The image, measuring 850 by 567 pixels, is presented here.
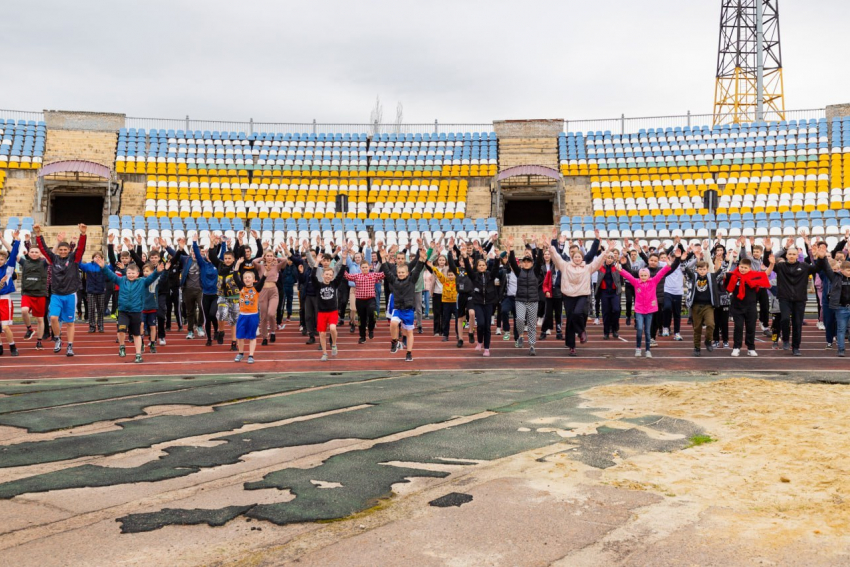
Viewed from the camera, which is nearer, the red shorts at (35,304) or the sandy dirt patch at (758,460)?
the sandy dirt patch at (758,460)

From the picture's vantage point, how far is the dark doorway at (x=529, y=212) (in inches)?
1320

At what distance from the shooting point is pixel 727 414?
24.3ft

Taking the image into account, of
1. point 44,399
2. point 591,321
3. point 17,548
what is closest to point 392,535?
point 17,548

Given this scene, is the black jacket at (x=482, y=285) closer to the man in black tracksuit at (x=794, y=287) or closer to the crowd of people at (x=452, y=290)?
the crowd of people at (x=452, y=290)

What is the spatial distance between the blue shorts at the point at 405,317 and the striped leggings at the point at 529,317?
2.14m

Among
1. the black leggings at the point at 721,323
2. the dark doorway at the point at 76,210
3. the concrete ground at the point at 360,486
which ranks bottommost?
the concrete ground at the point at 360,486

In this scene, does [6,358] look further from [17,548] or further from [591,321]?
[591,321]

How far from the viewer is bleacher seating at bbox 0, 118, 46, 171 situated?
30516 mm

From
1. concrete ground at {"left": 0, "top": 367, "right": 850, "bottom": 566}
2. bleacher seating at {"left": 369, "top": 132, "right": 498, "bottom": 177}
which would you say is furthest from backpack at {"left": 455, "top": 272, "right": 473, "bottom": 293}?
bleacher seating at {"left": 369, "top": 132, "right": 498, "bottom": 177}

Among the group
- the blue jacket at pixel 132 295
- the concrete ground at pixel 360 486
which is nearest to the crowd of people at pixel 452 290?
the blue jacket at pixel 132 295

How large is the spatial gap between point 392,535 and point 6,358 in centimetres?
1098

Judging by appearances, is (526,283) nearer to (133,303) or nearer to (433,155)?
(133,303)

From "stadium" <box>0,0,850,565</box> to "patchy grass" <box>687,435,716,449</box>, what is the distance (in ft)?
0.12

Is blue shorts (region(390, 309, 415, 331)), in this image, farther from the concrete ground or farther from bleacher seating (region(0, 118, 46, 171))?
bleacher seating (region(0, 118, 46, 171))
